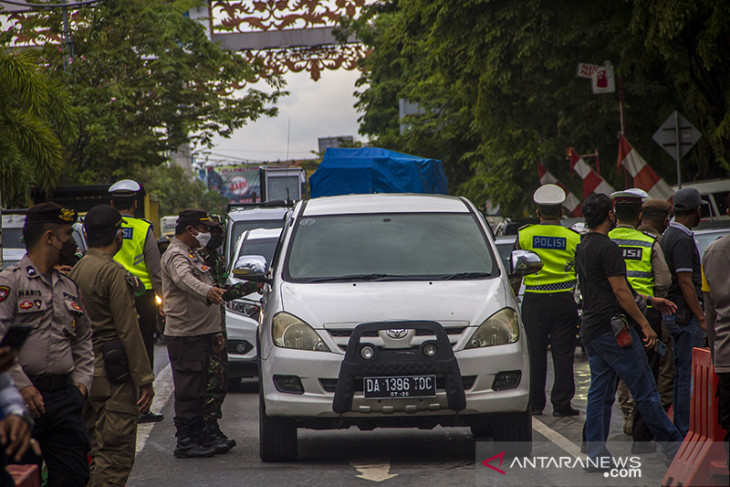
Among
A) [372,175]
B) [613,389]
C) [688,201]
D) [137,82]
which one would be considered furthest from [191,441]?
[137,82]

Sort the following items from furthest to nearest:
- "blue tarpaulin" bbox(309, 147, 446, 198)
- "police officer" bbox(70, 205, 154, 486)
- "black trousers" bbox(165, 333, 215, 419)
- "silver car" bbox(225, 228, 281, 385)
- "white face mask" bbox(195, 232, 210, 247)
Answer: "blue tarpaulin" bbox(309, 147, 446, 198)
"silver car" bbox(225, 228, 281, 385)
"white face mask" bbox(195, 232, 210, 247)
"black trousers" bbox(165, 333, 215, 419)
"police officer" bbox(70, 205, 154, 486)

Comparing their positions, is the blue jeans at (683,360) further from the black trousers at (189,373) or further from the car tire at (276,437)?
the black trousers at (189,373)

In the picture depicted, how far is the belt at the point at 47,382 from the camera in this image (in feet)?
17.3

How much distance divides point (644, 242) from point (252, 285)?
9.84 ft

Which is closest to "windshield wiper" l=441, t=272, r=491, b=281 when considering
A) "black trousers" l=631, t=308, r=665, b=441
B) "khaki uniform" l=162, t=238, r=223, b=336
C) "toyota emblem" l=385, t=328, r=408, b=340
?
"toyota emblem" l=385, t=328, r=408, b=340

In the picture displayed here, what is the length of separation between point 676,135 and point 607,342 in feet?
33.5

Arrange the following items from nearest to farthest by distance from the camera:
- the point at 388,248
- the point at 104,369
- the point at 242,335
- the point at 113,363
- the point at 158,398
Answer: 1. the point at 113,363
2. the point at 104,369
3. the point at 388,248
4. the point at 158,398
5. the point at 242,335

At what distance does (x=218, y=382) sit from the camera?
8766 mm

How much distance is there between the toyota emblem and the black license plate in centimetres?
27

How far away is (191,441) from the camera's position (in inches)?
336

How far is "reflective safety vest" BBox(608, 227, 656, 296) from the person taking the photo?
27.1 ft

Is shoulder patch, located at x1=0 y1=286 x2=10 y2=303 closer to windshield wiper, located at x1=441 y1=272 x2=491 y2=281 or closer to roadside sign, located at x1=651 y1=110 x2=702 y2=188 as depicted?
windshield wiper, located at x1=441 y1=272 x2=491 y2=281

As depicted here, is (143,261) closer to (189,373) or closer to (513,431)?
(189,373)

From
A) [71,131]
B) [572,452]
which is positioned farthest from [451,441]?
[71,131]
